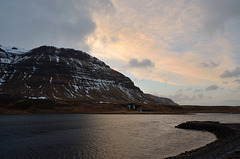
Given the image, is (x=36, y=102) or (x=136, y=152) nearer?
(x=136, y=152)

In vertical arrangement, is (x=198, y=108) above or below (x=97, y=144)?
above

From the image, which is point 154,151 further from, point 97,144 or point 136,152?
point 97,144

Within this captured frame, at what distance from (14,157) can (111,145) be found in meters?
16.5

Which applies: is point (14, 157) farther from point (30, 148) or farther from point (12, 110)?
point (12, 110)

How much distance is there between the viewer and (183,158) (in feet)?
78.7

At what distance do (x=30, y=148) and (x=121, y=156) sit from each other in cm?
1683

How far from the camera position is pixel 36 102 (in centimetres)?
13612

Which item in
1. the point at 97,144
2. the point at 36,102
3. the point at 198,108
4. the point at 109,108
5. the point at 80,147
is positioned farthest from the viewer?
the point at 198,108

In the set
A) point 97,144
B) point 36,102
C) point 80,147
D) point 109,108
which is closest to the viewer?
point 80,147

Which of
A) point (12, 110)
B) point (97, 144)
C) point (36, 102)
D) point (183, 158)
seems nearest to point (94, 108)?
point (36, 102)

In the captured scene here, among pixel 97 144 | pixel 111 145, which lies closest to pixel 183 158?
pixel 111 145

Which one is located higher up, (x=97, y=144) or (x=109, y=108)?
(x=109, y=108)

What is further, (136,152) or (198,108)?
(198,108)

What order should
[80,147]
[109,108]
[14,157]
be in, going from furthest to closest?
[109,108], [80,147], [14,157]
